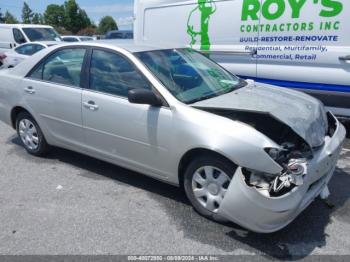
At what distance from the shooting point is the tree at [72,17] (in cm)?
7725

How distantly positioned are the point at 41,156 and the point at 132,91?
2.22m

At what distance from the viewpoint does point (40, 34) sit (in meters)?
15.3

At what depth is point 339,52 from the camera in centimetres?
506

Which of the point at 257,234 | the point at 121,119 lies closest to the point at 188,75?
the point at 121,119

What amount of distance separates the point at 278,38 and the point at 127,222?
353cm

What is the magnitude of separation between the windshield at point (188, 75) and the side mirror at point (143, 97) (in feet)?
0.62

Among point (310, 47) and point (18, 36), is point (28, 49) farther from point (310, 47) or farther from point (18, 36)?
point (310, 47)

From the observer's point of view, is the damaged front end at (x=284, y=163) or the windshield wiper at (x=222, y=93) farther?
the windshield wiper at (x=222, y=93)

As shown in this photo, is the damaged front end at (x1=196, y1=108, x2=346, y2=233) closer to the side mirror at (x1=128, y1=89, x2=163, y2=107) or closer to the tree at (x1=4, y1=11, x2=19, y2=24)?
the side mirror at (x1=128, y1=89, x2=163, y2=107)

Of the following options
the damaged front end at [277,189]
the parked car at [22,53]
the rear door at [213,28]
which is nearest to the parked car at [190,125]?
the damaged front end at [277,189]

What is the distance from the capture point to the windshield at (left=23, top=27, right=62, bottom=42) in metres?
15.0

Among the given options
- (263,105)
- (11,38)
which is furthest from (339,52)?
(11,38)

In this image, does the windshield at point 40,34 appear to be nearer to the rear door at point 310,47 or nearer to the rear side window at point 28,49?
the rear side window at point 28,49

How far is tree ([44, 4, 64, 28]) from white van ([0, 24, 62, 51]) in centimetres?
6563
